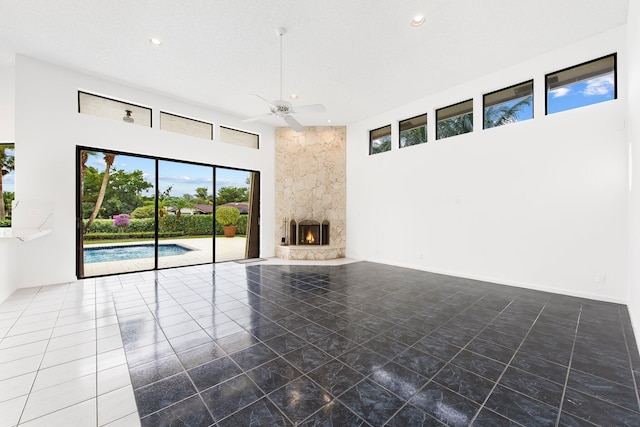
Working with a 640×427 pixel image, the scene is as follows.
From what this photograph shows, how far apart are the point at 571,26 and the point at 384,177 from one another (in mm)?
4070

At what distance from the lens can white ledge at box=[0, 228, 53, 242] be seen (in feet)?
11.7

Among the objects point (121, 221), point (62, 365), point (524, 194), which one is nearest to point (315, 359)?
point (62, 365)

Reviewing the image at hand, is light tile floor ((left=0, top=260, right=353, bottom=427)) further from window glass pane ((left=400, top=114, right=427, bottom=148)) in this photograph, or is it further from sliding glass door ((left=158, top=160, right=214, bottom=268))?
window glass pane ((left=400, top=114, right=427, bottom=148))

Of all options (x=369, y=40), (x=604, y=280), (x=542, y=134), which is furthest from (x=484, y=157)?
(x=369, y=40)

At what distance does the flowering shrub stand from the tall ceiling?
124 inches

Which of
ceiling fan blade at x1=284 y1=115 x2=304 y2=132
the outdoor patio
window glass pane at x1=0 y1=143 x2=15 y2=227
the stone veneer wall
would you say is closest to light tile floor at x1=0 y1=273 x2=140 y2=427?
the outdoor patio

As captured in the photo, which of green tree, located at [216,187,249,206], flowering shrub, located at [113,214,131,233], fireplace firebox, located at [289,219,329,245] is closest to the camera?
flowering shrub, located at [113,214,131,233]

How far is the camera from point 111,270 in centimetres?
575

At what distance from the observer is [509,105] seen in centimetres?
491

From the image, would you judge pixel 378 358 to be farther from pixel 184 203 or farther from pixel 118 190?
pixel 184 203

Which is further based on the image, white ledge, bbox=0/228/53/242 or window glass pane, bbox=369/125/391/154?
window glass pane, bbox=369/125/391/154

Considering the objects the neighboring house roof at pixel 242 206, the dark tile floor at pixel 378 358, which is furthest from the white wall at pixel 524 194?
the neighboring house roof at pixel 242 206

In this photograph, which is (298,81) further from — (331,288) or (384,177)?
(331,288)

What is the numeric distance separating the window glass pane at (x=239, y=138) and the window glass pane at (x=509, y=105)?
18.7 ft
